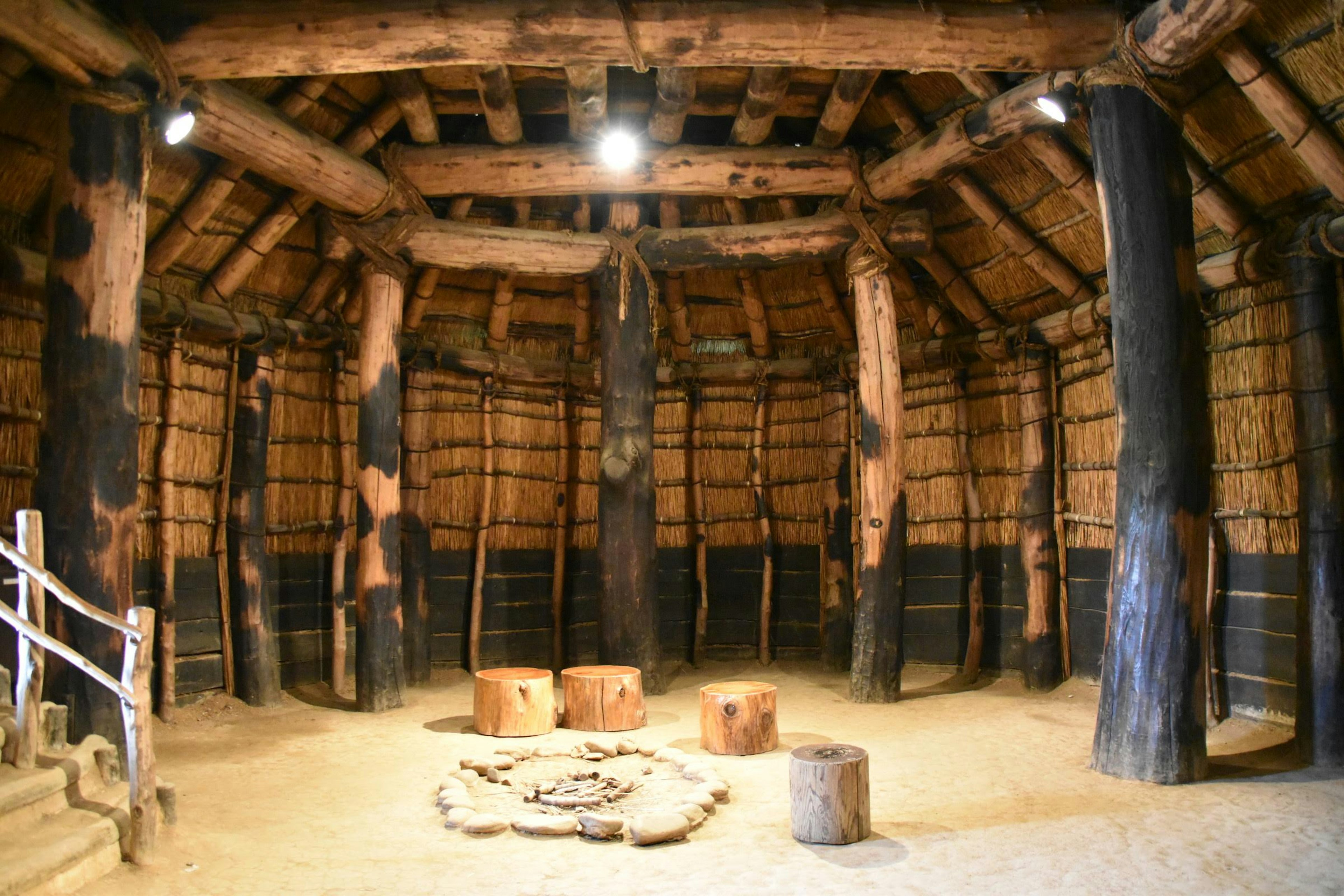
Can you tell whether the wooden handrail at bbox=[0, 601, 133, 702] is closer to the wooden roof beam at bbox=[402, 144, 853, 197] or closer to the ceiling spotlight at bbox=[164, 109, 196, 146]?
the ceiling spotlight at bbox=[164, 109, 196, 146]

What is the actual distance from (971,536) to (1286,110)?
3.83m

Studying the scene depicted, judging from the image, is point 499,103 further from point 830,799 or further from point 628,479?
point 830,799

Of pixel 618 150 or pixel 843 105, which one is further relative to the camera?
pixel 618 150

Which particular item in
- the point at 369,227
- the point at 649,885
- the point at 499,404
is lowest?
the point at 649,885

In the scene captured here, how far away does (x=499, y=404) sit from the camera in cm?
805

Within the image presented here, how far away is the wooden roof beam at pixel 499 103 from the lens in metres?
5.68

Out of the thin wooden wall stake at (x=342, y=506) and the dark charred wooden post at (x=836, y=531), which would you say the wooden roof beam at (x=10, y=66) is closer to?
the thin wooden wall stake at (x=342, y=506)

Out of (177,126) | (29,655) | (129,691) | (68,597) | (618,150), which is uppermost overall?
(618,150)

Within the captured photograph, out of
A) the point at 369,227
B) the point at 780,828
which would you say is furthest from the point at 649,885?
the point at 369,227

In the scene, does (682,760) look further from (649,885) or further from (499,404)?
(499,404)

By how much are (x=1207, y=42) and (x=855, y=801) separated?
3518mm

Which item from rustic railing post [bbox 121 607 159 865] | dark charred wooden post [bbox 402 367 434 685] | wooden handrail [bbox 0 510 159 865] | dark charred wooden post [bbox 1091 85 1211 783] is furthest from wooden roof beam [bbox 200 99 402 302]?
A: dark charred wooden post [bbox 1091 85 1211 783]

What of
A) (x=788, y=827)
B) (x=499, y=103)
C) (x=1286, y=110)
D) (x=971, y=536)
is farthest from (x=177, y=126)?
(x=971, y=536)

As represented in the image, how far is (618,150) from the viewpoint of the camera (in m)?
6.24
